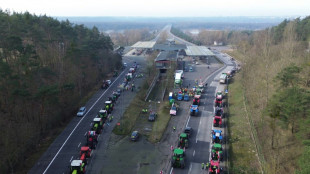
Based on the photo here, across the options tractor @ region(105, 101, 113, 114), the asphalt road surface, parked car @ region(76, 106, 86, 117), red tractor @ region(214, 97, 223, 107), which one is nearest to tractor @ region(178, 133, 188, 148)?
the asphalt road surface

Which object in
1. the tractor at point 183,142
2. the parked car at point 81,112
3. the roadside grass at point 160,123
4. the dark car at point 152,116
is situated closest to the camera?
the tractor at point 183,142

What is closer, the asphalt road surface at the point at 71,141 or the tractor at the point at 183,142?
the asphalt road surface at the point at 71,141

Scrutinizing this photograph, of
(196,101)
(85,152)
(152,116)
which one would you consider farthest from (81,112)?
(196,101)

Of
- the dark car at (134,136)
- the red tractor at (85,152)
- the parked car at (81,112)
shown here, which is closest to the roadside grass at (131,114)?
the dark car at (134,136)

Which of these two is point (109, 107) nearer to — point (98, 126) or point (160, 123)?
point (98, 126)

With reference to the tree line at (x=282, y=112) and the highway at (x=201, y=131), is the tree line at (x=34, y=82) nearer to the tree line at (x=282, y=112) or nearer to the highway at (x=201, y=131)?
the highway at (x=201, y=131)

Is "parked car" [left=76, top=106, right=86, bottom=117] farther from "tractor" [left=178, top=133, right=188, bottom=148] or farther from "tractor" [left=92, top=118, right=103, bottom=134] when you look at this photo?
"tractor" [left=178, top=133, right=188, bottom=148]

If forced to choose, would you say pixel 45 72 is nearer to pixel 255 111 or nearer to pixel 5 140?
pixel 5 140
